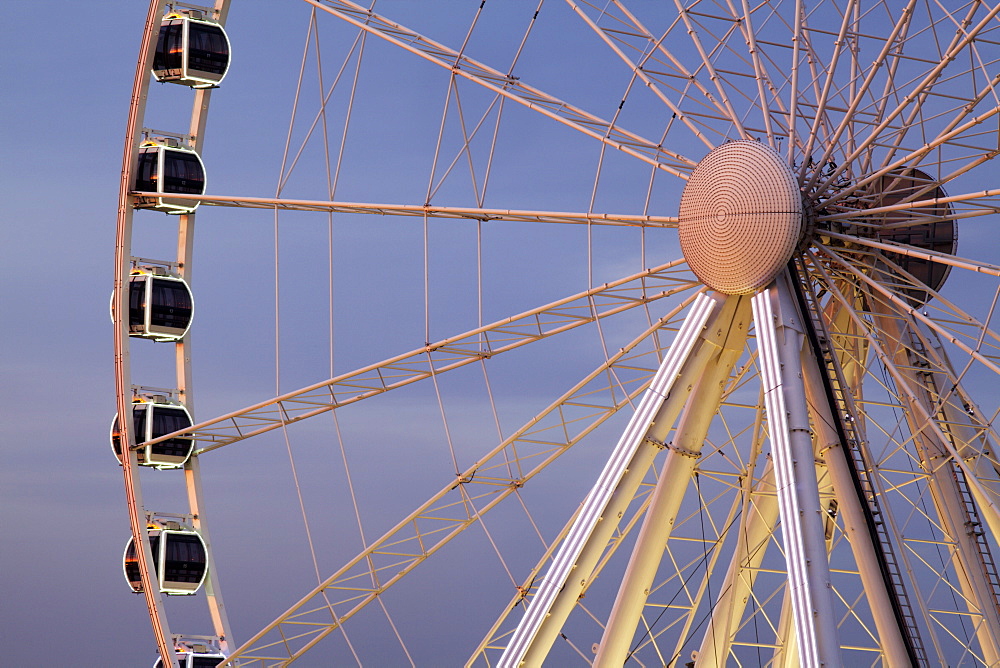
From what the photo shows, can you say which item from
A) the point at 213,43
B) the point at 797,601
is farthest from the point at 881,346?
the point at 213,43

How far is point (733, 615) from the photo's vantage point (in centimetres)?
2869

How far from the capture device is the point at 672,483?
2562 centimetres

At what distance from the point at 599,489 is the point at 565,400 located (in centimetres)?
284

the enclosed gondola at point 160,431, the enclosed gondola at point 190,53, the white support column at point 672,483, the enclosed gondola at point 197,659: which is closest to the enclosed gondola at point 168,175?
the enclosed gondola at point 190,53

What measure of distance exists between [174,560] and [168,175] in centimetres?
826

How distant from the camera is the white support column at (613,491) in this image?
23938mm

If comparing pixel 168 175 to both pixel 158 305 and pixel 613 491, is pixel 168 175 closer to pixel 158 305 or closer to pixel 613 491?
pixel 158 305

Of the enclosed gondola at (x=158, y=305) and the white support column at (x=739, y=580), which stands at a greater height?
the enclosed gondola at (x=158, y=305)

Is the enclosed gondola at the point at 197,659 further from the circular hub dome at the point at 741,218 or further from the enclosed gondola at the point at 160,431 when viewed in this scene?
the circular hub dome at the point at 741,218

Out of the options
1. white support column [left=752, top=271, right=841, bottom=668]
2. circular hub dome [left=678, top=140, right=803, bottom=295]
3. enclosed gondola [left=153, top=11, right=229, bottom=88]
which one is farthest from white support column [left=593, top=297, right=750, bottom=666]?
enclosed gondola [left=153, top=11, right=229, bottom=88]

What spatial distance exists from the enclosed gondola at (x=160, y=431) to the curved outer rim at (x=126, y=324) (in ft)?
0.67

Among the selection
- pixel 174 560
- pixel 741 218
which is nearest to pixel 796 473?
pixel 741 218

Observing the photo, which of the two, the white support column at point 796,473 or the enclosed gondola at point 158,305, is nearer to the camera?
the white support column at point 796,473

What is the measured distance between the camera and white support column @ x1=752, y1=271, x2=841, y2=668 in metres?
21.5
